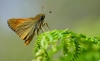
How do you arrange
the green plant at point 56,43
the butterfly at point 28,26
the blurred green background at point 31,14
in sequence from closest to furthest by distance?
1. the green plant at point 56,43
2. the butterfly at point 28,26
3. the blurred green background at point 31,14

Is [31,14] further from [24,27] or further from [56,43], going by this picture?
[56,43]

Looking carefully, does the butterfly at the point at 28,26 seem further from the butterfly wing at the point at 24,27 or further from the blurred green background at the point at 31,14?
the blurred green background at the point at 31,14

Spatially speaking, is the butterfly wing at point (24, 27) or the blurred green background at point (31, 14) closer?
the butterfly wing at point (24, 27)

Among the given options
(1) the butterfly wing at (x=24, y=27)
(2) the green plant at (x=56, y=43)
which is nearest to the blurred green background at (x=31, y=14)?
(1) the butterfly wing at (x=24, y=27)

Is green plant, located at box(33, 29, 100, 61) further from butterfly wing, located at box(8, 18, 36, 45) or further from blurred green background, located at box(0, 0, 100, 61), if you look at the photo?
blurred green background, located at box(0, 0, 100, 61)

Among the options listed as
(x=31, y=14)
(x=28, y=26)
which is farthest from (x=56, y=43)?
(x=31, y=14)

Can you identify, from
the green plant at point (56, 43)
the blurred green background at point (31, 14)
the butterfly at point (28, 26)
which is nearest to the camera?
the green plant at point (56, 43)

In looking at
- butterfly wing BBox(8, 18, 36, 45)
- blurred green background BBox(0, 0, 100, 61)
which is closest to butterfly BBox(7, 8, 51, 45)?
butterfly wing BBox(8, 18, 36, 45)

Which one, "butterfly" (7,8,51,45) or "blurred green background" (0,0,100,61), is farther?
"blurred green background" (0,0,100,61)

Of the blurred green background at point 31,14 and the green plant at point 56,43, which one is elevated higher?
the green plant at point 56,43

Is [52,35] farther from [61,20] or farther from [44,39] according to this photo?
[61,20]
